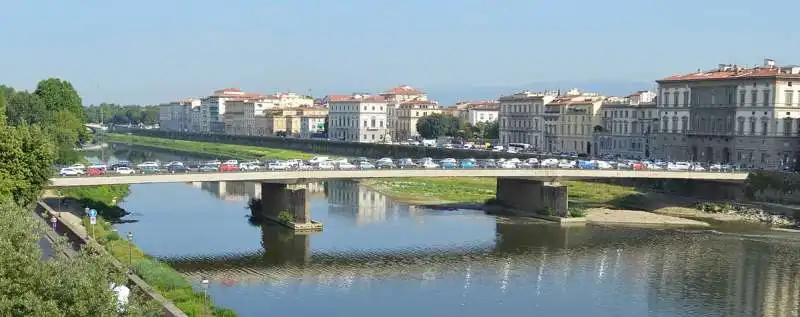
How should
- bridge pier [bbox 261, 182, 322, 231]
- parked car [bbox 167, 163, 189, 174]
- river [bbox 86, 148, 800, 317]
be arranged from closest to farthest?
river [bbox 86, 148, 800, 317] → parked car [bbox 167, 163, 189, 174] → bridge pier [bbox 261, 182, 322, 231]

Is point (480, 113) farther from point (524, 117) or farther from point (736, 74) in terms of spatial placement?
point (736, 74)

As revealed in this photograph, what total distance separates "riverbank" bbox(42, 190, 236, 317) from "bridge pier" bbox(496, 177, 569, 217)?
28.0m

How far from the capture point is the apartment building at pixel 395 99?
158750 mm

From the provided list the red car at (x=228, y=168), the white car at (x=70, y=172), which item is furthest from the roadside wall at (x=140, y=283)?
the red car at (x=228, y=168)

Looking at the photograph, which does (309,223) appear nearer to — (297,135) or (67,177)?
(67,177)

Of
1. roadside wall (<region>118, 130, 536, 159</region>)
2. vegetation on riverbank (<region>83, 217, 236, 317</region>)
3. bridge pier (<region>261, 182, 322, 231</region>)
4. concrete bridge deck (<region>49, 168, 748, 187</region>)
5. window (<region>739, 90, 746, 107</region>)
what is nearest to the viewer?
vegetation on riverbank (<region>83, 217, 236, 317</region>)

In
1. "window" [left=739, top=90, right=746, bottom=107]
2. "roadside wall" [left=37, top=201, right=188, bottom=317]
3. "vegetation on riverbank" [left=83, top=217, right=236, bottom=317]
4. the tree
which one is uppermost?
"window" [left=739, top=90, right=746, bottom=107]

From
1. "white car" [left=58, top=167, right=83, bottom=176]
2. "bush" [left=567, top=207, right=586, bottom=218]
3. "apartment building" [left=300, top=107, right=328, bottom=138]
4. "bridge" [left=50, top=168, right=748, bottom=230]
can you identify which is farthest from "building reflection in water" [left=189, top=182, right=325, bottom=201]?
"apartment building" [left=300, top=107, right=328, bottom=138]

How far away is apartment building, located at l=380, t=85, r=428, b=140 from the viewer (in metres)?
159

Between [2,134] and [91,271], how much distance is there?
2420 cm

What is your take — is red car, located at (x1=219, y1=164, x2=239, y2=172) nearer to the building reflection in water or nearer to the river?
the river

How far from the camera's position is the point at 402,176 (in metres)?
57.3

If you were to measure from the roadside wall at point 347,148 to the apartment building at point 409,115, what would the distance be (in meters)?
16.3

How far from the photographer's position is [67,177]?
160 ft
